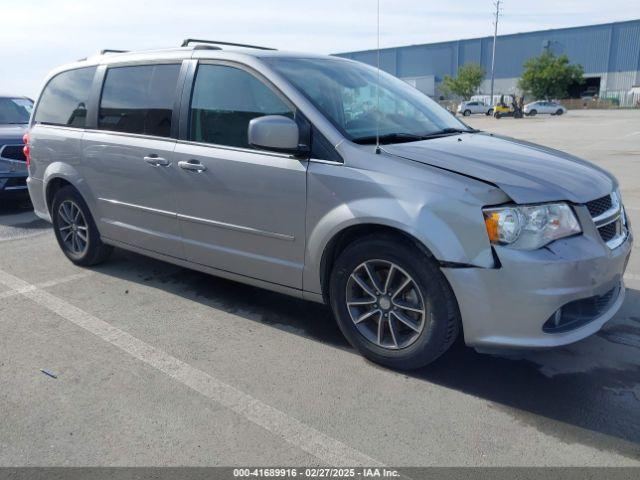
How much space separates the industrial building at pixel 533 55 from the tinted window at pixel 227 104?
59.9 meters

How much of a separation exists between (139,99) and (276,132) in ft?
5.76

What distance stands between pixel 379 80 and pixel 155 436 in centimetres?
298

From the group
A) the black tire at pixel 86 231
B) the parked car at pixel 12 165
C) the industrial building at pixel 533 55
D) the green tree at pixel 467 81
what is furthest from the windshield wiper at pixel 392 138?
the green tree at pixel 467 81

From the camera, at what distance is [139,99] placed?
177 inches

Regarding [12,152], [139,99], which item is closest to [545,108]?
[12,152]

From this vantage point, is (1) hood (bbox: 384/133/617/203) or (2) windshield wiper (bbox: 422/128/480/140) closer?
(1) hood (bbox: 384/133/617/203)

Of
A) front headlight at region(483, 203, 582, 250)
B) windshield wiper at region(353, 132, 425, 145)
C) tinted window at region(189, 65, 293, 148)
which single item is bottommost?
front headlight at region(483, 203, 582, 250)

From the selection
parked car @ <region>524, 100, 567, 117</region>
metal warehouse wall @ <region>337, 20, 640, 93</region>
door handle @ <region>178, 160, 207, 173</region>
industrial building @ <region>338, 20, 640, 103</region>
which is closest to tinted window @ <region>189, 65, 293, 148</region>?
door handle @ <region>178, 160, 207, 173</region>

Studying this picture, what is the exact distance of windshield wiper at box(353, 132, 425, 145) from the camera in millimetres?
3393

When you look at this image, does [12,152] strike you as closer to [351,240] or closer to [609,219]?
[351,240]

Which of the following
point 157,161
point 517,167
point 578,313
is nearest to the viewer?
point 578,313

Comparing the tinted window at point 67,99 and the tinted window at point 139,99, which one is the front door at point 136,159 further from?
the tinted window at point 67,99

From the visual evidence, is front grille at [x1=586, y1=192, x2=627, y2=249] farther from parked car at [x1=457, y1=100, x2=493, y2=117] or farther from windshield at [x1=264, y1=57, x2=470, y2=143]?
parked car at [x1=457, y1=100, x2=493, y2=117]

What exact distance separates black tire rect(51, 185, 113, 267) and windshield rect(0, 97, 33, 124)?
14.4 feet
